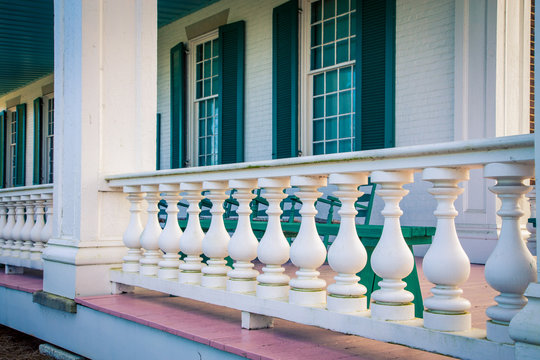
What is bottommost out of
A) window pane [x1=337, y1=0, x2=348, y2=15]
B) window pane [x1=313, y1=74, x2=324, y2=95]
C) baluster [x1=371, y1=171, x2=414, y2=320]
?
baluster [x1=371, y1=171, x2=414, y2=320]

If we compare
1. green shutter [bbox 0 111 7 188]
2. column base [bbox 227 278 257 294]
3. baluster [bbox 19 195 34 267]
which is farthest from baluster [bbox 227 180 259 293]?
green shutter [bbox 0 111 7 188]

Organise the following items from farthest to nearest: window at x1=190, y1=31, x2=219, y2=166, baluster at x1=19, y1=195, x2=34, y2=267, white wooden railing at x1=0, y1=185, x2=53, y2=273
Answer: window at x1=190, y1=31, x2=219, y2=166, baluster at x1=19, y1=195, x2=34, y2=267, white wooden railing at x1=0, y1=185, x2=53, y2=273

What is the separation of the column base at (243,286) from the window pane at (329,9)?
16.7 feet

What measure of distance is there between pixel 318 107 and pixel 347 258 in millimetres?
5346

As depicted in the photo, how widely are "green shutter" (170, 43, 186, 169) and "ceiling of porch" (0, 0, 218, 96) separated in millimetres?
642

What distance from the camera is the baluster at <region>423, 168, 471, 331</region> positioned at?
2109mm

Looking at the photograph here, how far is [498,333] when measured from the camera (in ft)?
6.33

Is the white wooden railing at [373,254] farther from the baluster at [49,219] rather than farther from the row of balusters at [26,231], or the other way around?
the row of balusters at [26,231]

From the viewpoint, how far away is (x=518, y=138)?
74.5 inches

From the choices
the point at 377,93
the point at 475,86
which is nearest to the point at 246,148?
the point at 377,93

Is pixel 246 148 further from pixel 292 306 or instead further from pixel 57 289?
pixel 292 306

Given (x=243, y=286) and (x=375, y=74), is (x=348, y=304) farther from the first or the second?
(x=375, y=74)

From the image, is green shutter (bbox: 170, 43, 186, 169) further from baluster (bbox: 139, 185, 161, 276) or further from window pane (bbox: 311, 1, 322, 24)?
baluster (bbox: 139, 185, 161, 276)

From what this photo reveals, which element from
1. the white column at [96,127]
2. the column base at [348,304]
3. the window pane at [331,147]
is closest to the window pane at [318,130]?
the window pane at [331,147]
